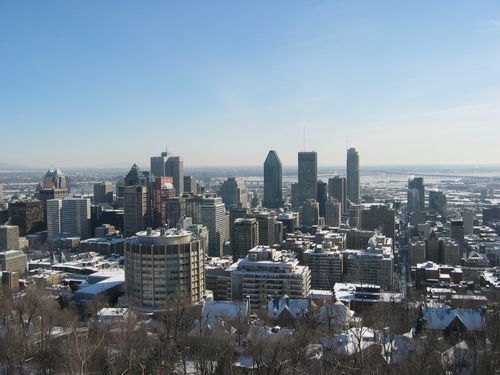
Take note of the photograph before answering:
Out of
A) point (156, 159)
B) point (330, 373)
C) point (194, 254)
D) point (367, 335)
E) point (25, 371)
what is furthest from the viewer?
point (156, 159)

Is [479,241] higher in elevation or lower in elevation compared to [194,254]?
lower

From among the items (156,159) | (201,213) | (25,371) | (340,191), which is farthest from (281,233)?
(156,159)

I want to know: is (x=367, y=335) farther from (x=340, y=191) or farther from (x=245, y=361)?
(x=340, y=191)

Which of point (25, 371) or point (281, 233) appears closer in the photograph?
point (25, 371)

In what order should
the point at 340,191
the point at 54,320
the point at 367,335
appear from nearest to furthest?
the point at 367,335 < the point at 54,320 < the point at 340,191

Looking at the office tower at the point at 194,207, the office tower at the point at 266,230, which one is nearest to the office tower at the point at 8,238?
the office tower at the point at 194,207
